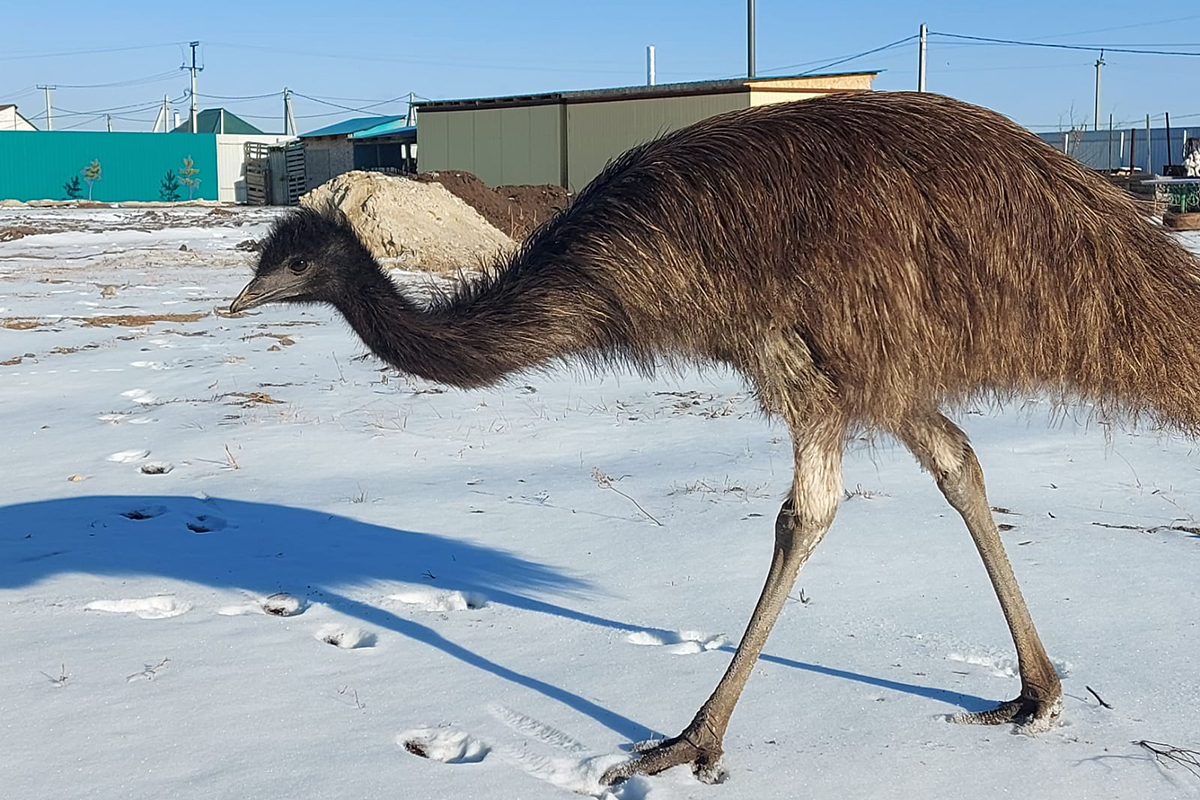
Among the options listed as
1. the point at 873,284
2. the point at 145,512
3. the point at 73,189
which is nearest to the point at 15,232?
the point at 145,512

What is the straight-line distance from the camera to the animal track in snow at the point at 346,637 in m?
3.71

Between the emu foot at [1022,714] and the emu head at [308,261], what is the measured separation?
2031 millimetres

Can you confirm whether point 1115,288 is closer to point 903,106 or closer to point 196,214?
point 903,106

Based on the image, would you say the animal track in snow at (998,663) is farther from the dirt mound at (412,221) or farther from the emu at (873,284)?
the dirt mound at (412,221)

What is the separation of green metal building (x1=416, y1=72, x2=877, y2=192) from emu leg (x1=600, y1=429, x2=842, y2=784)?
16327mm

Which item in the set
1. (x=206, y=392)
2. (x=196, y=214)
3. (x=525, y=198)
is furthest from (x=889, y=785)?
(x=196, y=214)

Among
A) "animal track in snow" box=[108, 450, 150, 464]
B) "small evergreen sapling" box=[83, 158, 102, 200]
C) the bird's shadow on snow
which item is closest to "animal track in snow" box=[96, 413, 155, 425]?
"animal track in snow" box=[108, 450, 150, 464]

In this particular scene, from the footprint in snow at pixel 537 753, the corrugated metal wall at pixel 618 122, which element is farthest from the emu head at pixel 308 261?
the corrugated metal wall at pixel 618 122

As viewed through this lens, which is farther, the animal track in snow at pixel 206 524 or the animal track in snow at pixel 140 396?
the animal track in snow at pixel 140 396

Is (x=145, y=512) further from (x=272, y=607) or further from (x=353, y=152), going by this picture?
(x=353, y=152)

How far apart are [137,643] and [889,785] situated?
2034mm

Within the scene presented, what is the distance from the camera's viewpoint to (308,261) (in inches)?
154

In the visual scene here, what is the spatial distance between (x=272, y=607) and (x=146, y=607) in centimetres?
37

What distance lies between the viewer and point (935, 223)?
290 centimetres
